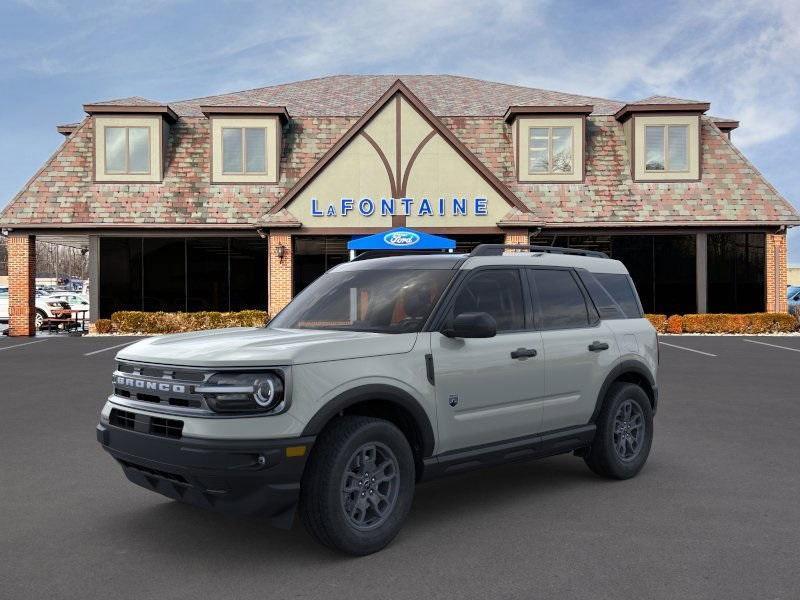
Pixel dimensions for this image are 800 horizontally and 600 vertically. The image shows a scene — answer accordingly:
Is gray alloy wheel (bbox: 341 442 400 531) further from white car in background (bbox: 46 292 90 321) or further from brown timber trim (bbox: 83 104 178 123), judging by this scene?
white car in background (bbox: 46 292 90 321)

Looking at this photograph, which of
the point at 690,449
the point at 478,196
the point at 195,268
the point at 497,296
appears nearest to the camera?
the point at 497,296

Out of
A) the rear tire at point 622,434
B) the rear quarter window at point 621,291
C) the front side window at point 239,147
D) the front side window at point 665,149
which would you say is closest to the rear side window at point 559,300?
the rear quarter window at point 621,291

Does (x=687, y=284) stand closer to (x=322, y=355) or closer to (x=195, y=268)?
(x=195, y=268)

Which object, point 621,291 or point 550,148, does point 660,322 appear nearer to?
point 550,148

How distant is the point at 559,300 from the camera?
6.25 m

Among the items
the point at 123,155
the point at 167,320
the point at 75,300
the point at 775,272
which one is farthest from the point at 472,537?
the point at 75,300

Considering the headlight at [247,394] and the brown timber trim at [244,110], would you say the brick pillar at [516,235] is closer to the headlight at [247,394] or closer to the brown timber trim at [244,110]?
the brown timber trim at [244,110]

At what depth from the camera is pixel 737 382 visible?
12.8 m

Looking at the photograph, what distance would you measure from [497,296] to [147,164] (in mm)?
21300

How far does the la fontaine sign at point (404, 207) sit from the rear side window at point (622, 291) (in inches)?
638

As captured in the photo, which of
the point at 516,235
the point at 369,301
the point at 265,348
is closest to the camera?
the point at 265,348

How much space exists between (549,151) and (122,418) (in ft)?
72.2

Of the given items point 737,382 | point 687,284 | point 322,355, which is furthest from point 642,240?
point 322,355

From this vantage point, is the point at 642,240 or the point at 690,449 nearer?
the point at 690,449
